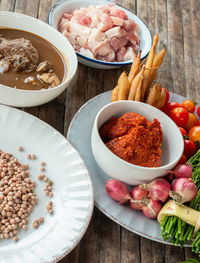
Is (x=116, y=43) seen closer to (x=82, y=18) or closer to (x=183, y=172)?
(x=82, y=18)

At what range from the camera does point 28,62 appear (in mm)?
1904

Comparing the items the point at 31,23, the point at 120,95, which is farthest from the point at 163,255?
the point at 31,23

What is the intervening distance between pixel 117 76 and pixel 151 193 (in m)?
1.01

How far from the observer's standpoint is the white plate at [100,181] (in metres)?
1.59

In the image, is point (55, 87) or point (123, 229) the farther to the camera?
point (55, 87)

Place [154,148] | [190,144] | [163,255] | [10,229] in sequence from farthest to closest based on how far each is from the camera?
[190,144] → [154,148] → [163,255] → [10,229]

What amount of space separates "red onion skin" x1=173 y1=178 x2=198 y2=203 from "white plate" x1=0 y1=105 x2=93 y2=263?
1.41 ft

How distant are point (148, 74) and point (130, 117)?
35 centimetres

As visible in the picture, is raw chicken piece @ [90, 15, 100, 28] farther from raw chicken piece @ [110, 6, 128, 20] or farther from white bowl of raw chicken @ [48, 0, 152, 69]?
white bowl of raw chicken @ [48, 0, 152, 69]

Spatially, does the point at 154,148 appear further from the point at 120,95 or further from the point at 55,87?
the point at 55,87

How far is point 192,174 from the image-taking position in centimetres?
177

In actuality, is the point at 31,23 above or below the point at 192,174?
above

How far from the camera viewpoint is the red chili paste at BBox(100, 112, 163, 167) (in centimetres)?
169

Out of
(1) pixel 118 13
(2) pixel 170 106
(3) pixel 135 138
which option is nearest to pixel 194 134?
(2) pixel 170 106
